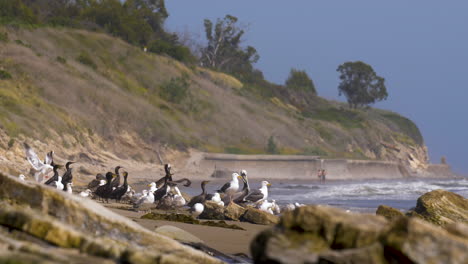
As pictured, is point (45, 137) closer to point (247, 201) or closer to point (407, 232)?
point (247, 201)

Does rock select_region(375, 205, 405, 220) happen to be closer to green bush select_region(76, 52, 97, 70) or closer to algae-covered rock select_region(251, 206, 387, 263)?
algae-covered rock select_region(251, 206, 387, 263)

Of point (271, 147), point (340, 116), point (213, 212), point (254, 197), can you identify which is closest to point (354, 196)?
point (254, 197)

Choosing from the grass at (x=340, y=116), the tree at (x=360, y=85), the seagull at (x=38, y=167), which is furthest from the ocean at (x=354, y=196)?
the tree at (x=360, y=85)

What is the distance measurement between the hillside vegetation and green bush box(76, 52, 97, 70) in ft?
0.37

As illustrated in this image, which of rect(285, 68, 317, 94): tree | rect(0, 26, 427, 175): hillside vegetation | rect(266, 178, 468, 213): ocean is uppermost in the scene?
rect(285, 68, 317, 94): tree

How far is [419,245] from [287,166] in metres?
46.5

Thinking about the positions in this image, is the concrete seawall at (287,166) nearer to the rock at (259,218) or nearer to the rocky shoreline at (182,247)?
the rock at (259,218)

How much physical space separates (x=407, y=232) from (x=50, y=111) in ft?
119

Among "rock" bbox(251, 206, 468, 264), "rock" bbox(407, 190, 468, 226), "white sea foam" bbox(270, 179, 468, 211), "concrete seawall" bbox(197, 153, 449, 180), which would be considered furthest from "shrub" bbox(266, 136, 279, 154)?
"rock" bbox(251, 206, 468, 264)

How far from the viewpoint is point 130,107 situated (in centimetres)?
4775

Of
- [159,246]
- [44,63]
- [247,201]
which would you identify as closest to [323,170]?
[44,63]

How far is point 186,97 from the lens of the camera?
57375mm

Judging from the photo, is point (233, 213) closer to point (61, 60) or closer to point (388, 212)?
point (388, 212)

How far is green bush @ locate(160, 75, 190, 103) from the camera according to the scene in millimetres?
56156
